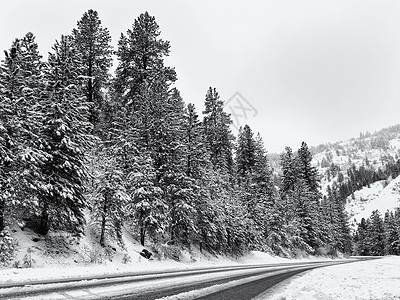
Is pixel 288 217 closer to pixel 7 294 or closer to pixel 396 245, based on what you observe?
pixel 396 245

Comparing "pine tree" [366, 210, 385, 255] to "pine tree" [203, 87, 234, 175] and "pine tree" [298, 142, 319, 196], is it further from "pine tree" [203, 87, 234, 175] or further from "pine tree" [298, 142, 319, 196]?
"pine tree" [203, 87, 234, 175]

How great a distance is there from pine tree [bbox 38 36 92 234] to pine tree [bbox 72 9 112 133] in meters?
13.9

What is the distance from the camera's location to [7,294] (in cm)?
579

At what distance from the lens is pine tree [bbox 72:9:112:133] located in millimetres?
30938

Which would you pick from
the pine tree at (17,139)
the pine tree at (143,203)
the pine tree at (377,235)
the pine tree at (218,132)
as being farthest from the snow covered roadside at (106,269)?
the pine tree at (377,235)

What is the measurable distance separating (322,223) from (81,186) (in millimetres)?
51211

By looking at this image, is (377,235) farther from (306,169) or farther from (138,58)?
(138,58)

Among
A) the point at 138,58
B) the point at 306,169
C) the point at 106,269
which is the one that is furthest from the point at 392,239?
the point at 106,269

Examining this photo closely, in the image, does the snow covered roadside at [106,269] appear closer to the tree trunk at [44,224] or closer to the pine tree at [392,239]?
the tree trunk at [44,224]

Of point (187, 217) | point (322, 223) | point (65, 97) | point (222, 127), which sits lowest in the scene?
point (322, 223)

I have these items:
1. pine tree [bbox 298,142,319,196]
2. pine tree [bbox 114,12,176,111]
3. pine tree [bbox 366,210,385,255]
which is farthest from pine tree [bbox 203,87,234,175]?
pine tree [bbox 366,210,385,255]

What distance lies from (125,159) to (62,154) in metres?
7.97

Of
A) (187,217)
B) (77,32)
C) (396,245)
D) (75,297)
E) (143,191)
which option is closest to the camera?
(75,297)

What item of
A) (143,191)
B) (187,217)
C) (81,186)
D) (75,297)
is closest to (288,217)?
(187,217)
